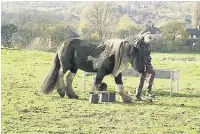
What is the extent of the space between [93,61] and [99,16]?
3182cm

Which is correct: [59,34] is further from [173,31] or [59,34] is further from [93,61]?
[93,61]

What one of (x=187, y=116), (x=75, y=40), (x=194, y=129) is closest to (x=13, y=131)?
(x=194, y=129)

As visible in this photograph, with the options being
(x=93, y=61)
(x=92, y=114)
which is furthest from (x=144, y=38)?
(x=92, y=114)

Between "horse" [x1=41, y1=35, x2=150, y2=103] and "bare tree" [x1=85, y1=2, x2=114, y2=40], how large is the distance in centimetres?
2952

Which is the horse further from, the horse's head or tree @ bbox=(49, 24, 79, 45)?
tree @ bbox=(49, 24, 79, 45)

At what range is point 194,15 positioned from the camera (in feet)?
174

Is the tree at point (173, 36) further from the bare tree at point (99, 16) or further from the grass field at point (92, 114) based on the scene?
the grass field at point (92, 114)

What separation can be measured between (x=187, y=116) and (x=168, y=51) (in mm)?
25804

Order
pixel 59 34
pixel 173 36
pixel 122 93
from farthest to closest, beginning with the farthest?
pixel 173 36
pixel 59 34
pixel 122 93

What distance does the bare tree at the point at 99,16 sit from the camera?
4144 centimetres

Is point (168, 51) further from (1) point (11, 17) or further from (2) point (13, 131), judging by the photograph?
(2) point (13, 131)

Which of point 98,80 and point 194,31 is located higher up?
point 194,31

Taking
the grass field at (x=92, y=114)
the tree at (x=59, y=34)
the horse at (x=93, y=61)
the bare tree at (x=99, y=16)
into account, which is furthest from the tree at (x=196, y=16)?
the horse at (x=93, y=61)

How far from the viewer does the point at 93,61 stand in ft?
35.1
